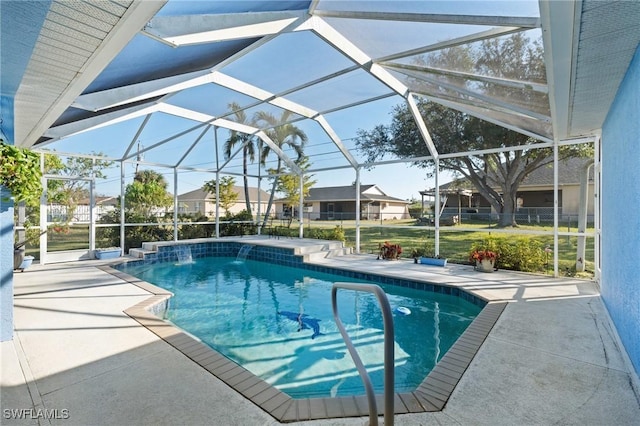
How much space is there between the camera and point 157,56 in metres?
4.57

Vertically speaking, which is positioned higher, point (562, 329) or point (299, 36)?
point (299, 36)

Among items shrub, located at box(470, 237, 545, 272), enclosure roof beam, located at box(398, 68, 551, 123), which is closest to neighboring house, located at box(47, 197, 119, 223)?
enclosure roof beam, located at box(398, 68, 551, 123)

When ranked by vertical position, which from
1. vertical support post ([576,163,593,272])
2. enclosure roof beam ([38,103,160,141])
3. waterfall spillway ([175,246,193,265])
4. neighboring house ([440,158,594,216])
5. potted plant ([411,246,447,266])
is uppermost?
enclosure roof beam ([38,103,160,141])

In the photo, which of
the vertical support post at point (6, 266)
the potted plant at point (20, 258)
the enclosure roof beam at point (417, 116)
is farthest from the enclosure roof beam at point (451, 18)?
the potted plant at point (20, 258)

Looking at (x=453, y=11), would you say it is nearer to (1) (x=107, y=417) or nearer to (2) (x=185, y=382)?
(2) (x=185, y=382)

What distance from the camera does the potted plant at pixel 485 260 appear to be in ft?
27.3

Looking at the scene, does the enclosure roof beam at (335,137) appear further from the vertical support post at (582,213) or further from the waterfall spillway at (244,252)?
the vertical support post at (582,213)

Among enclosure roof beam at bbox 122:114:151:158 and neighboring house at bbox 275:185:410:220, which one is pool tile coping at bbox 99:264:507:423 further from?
neighboring house at bbox 275:185:410:220

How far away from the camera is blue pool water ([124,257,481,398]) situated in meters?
4.07

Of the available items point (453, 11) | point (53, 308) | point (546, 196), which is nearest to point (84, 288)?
point (53, 308)

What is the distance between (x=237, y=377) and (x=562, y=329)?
4.56 metres

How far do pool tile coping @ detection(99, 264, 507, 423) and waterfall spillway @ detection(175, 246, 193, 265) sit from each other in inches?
320

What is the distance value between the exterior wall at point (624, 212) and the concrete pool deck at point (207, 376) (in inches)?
15.6

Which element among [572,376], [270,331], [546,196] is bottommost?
[270,331]
